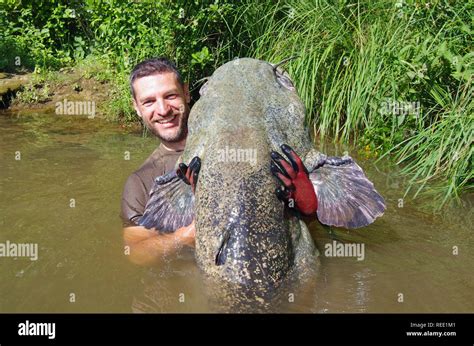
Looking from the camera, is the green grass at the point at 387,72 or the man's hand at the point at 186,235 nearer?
the man's hand at the point at 186,235

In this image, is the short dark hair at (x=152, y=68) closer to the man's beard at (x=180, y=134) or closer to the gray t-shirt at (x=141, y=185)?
the man's beard at (x=180, y=134)

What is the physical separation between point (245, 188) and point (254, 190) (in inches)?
1.6

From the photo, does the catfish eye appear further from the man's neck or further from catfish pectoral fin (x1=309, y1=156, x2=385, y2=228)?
the man's neck

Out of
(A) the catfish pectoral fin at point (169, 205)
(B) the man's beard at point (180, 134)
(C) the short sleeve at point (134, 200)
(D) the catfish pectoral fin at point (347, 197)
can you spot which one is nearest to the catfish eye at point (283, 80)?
(D) the catfish pectoral fin at point (347, 197)

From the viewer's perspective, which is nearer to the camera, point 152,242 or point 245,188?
point 245,188

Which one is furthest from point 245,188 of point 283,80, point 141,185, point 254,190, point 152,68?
point 152,68

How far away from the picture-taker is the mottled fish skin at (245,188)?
7.79ft

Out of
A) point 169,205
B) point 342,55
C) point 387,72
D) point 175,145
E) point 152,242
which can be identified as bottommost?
point 152,242

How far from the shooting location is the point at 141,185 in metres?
3.59

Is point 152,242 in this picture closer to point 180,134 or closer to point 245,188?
point 180,134

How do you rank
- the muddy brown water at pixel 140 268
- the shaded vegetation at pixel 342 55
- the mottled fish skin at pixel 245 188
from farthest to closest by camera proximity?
the shaded vegetation at pixel 342 55 < the muddy brown water at pixel 140 268 < the mottled fish skin at pixel 245 188

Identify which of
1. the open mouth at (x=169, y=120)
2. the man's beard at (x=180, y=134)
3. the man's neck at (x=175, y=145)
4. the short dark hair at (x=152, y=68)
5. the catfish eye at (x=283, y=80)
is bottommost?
the man's neck at (x=175, y=145)

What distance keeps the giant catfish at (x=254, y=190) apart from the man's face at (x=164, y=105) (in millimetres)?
733

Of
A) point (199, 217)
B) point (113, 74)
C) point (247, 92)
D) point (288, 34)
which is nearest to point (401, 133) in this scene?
point (288, 34)
